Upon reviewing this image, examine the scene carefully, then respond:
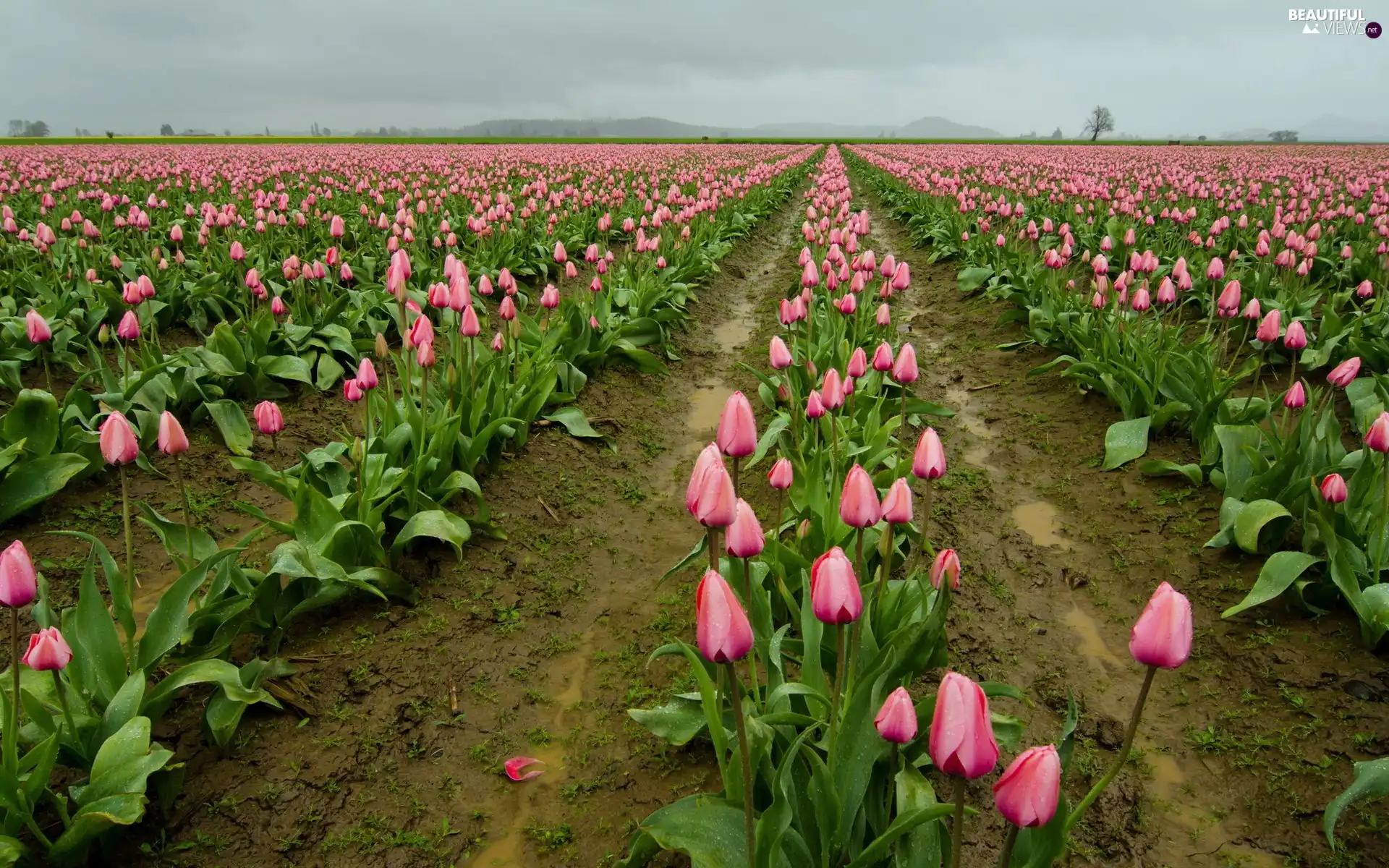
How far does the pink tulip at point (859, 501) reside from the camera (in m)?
2.10

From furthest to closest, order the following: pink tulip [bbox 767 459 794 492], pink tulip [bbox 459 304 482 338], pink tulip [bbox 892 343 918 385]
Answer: pink tulip [bbox 459 304 482 338] < pink tulip [bbox 892 343 918 385] < pink tulip [bbox 767 459 794 492]

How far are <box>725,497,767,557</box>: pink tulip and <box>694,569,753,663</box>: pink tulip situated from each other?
295 millimetres

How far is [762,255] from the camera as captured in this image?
13.3 m

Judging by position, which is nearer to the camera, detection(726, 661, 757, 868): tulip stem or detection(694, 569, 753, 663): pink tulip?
detection(694, 569, 753, 663): pink tulip

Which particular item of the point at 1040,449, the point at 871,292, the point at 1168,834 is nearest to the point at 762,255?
the point at 871,292

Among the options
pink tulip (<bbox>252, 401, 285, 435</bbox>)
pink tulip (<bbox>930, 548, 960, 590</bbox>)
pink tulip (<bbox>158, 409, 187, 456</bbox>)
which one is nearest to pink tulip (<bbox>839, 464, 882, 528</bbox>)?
pink tulip (<bbox>930, 548, 960, 590</bbox>)

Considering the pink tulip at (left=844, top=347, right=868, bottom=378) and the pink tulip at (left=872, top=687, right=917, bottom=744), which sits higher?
the pink tulip at (left=844, top=347, right=868, bottom=378)

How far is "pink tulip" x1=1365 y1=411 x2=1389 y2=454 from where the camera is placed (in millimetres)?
2900

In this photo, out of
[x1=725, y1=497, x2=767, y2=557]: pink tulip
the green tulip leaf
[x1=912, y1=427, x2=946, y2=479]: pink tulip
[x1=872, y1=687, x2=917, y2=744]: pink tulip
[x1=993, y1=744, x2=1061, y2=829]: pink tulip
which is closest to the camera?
[x1=993, y1=744, x2=1061, y2=829]: pink tulip

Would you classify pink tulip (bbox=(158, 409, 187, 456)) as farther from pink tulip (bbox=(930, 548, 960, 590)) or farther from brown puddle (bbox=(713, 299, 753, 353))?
brown puddle (bbox=(713, 299, 753, 353))

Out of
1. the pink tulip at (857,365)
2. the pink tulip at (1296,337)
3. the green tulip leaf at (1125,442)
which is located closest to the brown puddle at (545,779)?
the pink tulip at (857,365)

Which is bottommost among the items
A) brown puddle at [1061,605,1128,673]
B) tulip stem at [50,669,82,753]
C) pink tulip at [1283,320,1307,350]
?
brown puddle at [1061,605,1128,673]

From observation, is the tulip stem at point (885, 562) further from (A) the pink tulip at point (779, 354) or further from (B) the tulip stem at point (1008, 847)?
(A) the pink tulip at point (779, 354)

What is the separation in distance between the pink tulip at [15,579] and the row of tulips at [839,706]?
1703mm
